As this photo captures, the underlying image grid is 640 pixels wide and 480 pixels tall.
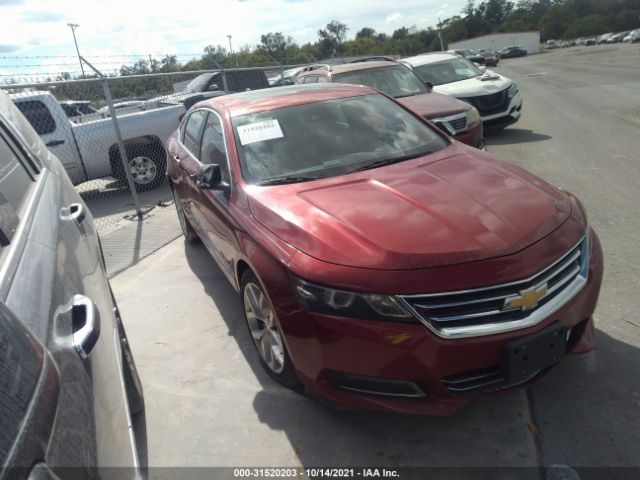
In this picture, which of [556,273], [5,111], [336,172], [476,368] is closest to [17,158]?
[5,111]

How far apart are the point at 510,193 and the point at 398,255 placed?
0.90 metres

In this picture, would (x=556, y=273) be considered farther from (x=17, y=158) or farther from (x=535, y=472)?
(x=17, y=158)

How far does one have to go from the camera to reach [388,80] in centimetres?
855

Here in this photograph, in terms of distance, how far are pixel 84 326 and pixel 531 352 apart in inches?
70.6

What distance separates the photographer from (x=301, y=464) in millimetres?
2459

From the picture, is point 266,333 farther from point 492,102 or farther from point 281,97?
point 492,102

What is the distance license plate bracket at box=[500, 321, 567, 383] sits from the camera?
7.16ft

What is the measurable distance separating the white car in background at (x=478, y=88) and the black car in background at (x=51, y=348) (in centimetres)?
836

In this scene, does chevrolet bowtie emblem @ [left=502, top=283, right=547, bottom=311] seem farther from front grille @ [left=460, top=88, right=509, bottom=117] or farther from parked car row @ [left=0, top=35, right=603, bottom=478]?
front grille @ [left=460, top=88, right=509, bottom=117]

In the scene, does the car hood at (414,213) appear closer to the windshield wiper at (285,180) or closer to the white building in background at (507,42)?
the windshield wiper at (285,180)

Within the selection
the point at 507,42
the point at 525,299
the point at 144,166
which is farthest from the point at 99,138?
the point at 507,42

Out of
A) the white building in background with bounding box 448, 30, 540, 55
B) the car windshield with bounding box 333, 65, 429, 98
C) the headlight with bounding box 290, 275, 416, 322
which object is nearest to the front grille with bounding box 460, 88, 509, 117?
the car windshield with bounding box 333, 65, 429, 98

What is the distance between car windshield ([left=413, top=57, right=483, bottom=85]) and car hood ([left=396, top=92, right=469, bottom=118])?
110 inches

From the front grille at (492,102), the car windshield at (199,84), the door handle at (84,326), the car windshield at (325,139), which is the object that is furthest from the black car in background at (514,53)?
the door handle at (84,326)
